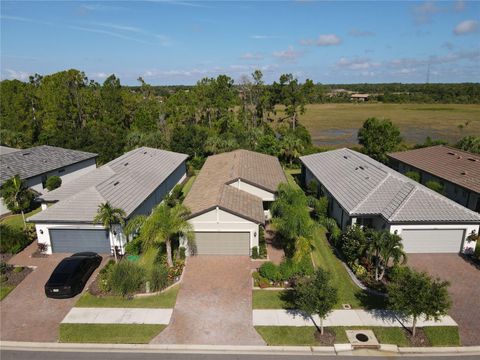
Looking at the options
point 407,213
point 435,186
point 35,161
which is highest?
point 35,161

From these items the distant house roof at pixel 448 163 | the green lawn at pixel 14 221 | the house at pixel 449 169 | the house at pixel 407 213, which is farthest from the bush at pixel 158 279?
the distant house roof at pixel 448 163

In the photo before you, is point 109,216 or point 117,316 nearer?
point 117,316

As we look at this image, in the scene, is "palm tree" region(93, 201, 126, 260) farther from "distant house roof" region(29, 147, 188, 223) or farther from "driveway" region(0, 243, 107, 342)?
"driveway" region(0, 243, 107, 342)

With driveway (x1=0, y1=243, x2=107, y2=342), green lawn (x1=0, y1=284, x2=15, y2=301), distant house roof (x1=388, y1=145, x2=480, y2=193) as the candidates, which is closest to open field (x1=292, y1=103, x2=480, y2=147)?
distant house roof (x1=388, y1=145, x2=480, y2=193)

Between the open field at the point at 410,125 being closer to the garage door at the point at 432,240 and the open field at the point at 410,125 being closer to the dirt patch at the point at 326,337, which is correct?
the garage door at the point at 432,240

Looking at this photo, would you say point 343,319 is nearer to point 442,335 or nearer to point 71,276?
point 442,335

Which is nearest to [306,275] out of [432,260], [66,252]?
[432,260]

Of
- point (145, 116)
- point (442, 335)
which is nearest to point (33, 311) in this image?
point (442, 335)

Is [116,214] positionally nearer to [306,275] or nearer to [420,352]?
[306,275]
